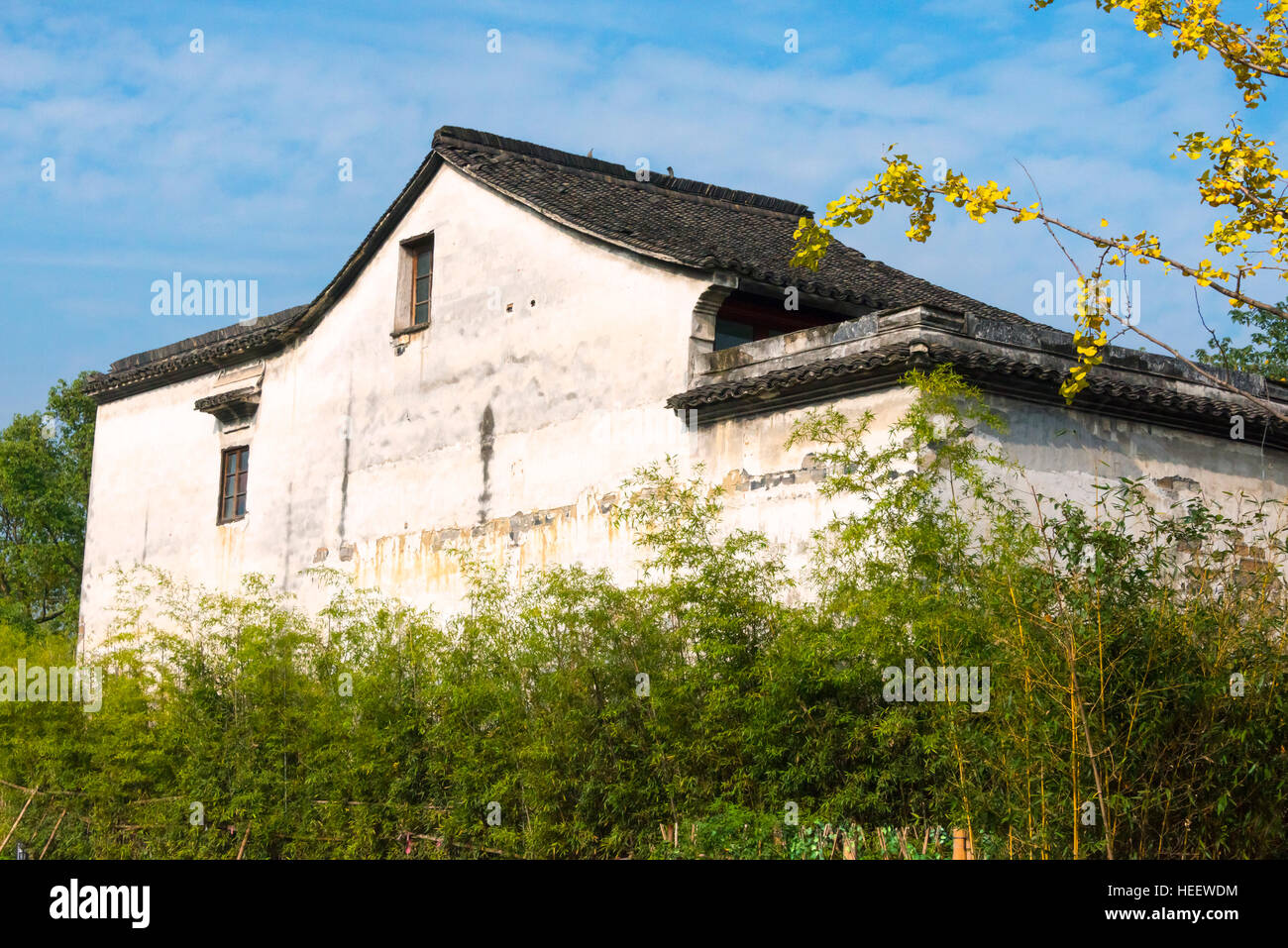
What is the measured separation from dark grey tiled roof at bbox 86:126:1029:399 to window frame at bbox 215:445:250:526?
1.07 metres

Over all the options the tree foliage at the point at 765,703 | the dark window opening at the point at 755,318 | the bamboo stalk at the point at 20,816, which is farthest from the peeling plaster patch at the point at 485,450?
the bamboo stalk at the point at 20,816

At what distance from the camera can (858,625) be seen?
8.97m

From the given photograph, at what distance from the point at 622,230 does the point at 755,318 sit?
1407 mm

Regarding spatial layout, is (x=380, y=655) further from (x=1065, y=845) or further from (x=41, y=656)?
(x=1065, y=845)

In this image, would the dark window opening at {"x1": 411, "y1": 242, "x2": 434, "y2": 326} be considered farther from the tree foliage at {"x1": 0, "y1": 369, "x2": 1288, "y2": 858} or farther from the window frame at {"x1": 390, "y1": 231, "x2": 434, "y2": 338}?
the tree foliage at {"x1": 0, "y1": 369, "x2": 1288, "y2": 858}

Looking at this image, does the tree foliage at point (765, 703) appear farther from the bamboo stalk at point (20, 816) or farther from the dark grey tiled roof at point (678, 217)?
the dark grey tiled roof at point (678, 217)

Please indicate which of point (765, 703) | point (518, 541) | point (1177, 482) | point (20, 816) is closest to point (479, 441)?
point (518, 541)

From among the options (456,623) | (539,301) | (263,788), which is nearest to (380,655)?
(456,623)

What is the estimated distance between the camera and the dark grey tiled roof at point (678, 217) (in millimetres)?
12227

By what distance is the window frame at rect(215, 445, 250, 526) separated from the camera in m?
16.1

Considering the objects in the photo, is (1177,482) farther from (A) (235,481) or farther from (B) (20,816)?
(B) (20,816)

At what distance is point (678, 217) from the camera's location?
14.5 meters

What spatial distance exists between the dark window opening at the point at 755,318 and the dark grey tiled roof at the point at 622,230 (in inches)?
11.7

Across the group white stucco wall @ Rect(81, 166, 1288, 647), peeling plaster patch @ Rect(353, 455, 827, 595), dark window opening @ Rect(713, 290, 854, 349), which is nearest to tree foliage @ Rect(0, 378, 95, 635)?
white stucco wall @ Rect(81, 166, 1288, 647)
